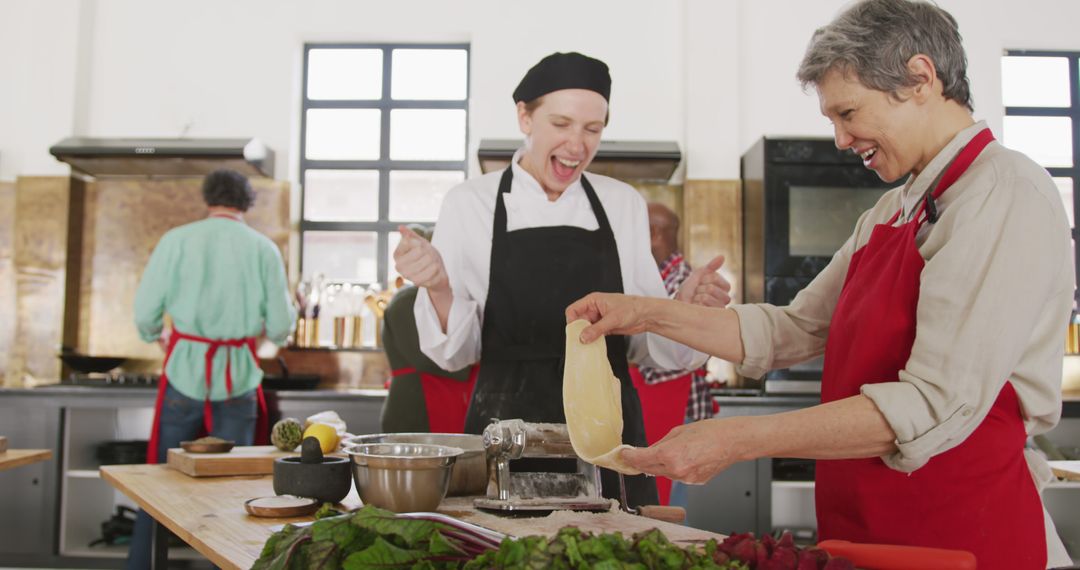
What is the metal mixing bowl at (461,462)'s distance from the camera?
180 cm

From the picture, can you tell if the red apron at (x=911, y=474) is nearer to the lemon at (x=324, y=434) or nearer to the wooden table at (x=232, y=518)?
the wooden table at (x=232, y=518)

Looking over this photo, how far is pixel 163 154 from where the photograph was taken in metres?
4.93

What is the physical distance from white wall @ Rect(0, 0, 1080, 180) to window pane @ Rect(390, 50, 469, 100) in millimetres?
140

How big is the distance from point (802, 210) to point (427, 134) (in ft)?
7.74

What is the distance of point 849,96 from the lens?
5.12ft

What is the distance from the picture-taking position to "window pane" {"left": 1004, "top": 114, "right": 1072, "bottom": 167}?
563cm

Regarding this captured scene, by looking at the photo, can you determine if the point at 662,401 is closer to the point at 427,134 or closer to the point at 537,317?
the point at 537,317

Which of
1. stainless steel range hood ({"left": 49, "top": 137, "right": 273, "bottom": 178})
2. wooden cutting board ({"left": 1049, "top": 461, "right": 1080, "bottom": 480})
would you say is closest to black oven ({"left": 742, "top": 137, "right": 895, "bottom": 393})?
wooden cutting board ({"left": 1049, "top": 461, "right": 1080, "bottom": 480})

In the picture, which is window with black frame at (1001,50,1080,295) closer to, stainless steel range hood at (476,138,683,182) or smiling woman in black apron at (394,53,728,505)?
stainless steel range hood at (476,138,683,182)

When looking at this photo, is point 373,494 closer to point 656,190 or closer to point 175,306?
point 175,306

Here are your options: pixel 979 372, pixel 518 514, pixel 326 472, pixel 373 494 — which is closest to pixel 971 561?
pixel 979 372

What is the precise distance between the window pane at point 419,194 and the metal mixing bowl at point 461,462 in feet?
12.8

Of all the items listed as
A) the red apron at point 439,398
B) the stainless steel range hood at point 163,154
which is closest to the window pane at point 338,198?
the stainless steel range hood at point 163,154

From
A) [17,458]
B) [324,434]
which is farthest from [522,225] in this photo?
[17,458]
